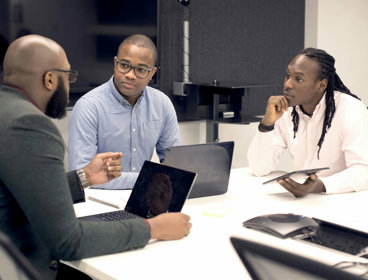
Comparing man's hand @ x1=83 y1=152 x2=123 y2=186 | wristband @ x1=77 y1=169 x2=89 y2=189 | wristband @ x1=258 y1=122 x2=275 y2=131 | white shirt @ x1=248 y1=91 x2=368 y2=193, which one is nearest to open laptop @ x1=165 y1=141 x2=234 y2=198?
man's hand @ x1=83 y1=152 x2=123 y2=186

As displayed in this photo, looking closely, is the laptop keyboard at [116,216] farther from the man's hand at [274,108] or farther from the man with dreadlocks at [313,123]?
the man's hand at [274,108]

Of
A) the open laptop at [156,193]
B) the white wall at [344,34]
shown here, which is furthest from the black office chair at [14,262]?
Answer: the white wall at [344,34]

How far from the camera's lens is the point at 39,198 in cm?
142

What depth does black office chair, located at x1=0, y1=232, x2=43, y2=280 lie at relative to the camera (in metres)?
1.06

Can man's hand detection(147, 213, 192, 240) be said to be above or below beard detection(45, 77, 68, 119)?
below

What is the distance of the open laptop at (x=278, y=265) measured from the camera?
802 millimetres

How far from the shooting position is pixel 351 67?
18.0 ft

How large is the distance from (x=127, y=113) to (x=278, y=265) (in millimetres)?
2040

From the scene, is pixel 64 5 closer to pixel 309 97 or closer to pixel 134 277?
pixel 309 97

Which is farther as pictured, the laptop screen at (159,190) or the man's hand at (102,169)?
the man's hand at (102,169)

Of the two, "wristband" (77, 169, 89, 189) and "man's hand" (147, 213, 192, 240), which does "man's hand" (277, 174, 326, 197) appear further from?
"wristband" (77, 169, 89, 189)

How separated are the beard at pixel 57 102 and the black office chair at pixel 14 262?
64 cm

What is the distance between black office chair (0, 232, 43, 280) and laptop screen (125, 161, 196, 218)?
2.44 feet

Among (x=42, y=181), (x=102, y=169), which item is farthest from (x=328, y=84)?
(x=42, y=181)
